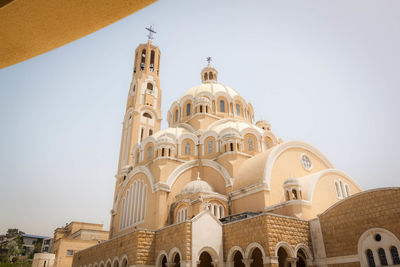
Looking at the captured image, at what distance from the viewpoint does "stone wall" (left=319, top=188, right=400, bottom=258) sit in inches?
445

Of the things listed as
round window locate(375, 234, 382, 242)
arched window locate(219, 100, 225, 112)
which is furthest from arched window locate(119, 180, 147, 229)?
round window locate(375, 234, 382, 242)

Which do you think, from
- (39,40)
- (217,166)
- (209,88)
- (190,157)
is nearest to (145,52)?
(209,88)

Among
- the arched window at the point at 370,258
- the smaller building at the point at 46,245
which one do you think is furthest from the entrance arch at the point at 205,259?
the smaller building at the point at 46,245

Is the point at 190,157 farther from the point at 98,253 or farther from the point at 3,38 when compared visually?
the point at 3,38

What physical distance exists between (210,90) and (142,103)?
6.05 meters

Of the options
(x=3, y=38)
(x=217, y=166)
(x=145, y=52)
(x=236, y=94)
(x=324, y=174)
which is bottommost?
(x=3, y=38)

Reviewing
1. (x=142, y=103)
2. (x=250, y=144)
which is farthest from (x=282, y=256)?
(x=142, y=103)

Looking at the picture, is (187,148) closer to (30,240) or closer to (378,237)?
(378,237)

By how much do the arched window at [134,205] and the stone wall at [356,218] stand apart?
435 inches

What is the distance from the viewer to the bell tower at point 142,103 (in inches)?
1021

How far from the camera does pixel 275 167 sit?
17906 millimetres

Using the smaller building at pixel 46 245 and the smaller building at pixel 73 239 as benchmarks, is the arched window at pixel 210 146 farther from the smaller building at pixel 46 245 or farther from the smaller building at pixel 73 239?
the smaller building at pixel 46 245

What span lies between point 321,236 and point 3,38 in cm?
1385

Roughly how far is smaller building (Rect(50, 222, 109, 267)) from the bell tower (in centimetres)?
883
